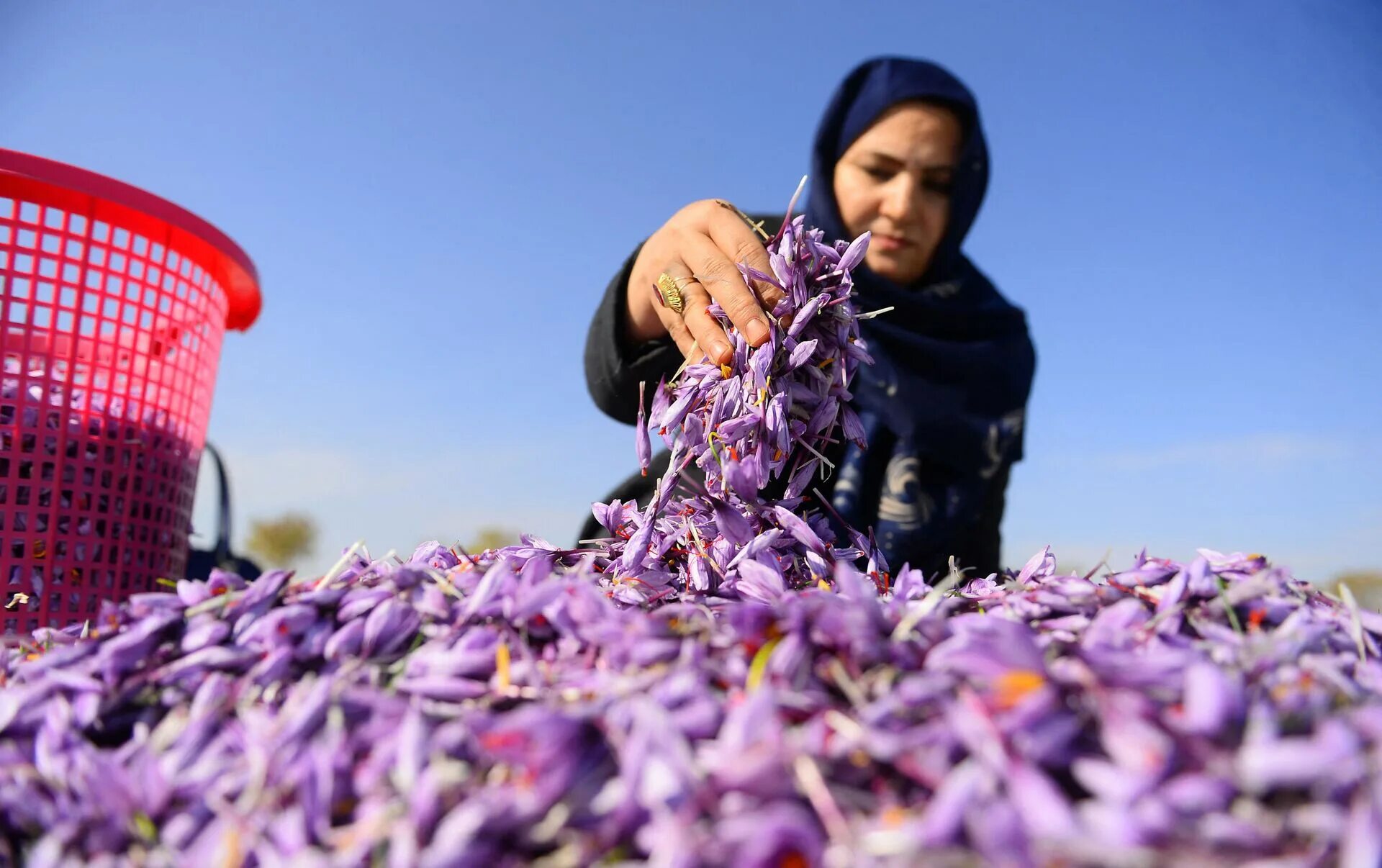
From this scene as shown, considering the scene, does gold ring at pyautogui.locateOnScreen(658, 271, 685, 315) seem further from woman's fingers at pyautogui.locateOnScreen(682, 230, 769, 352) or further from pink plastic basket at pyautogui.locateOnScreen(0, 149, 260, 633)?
pink plastic basket at pyautogui.locateOnScreen(0, 149, 260, 633)

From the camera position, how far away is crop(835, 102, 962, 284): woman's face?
7.44ft

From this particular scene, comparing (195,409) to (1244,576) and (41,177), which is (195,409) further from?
(1244,576)

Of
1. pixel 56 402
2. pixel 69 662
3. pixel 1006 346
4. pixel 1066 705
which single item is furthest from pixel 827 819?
pixel 1006 346

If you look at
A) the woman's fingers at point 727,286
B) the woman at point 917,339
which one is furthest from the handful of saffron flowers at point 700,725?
the woman at point 917,339

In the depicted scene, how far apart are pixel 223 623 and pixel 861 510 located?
1725 millimetres

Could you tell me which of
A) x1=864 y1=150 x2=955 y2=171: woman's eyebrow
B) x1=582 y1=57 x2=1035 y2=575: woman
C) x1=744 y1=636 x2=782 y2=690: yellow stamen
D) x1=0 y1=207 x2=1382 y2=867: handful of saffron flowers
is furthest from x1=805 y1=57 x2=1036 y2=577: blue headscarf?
x1=744 y1=636 x2=782 y2=690: yellow stamen

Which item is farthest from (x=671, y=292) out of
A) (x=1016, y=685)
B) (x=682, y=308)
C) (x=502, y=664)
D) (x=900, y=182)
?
(x=900, y=182)

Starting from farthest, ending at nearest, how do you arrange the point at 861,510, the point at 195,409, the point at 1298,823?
1. the point at 861,510
2. the point at 195,409
3. the point at 1298,823

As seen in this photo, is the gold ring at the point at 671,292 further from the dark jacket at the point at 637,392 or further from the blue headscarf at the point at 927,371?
the blue headscarf at the point at 927,371

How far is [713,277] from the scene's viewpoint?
0.99 m

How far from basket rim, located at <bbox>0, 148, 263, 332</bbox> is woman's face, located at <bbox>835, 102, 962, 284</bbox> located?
1.59 m

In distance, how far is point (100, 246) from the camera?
128 centimetres

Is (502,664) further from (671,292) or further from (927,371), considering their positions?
(927,371)

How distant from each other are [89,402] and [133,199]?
35 centimetres
